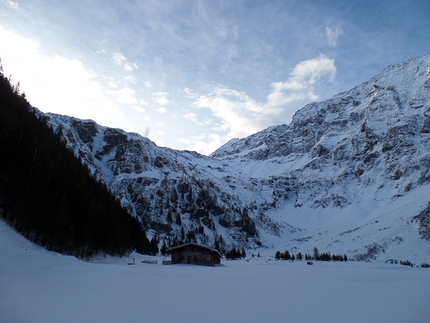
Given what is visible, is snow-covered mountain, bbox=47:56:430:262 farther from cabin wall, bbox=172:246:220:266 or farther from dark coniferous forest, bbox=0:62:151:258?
dark coniferous forest, bbox=0:62:151:258

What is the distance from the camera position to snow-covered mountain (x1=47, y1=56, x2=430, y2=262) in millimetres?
86875

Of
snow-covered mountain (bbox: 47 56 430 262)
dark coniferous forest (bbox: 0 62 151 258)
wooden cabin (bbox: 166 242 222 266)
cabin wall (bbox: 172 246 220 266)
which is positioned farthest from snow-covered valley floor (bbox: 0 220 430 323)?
snow-covered mountain (bbox: 47 56 430 262)

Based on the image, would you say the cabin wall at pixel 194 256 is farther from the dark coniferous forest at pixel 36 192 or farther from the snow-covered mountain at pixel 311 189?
the snow-covered mountain at pixel 311 189

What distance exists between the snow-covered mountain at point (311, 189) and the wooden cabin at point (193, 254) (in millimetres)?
42843

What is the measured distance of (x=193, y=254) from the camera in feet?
146

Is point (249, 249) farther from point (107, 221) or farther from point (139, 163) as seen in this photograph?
point (107, 221)

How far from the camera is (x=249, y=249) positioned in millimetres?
106438

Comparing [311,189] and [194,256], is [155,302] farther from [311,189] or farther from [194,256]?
[311,189]

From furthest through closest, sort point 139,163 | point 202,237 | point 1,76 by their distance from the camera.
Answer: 1. point 139,163
2. point 202,237
3. point 1,76

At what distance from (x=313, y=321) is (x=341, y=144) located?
7134 inches

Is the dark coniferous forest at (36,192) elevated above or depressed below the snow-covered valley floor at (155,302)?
above

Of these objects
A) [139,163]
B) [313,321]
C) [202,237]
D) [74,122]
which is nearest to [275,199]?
[202,237]

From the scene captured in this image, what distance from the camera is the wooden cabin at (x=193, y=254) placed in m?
43.6

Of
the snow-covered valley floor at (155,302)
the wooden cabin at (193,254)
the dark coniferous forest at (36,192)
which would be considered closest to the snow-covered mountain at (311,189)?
the wooden cabin at (193,254)
